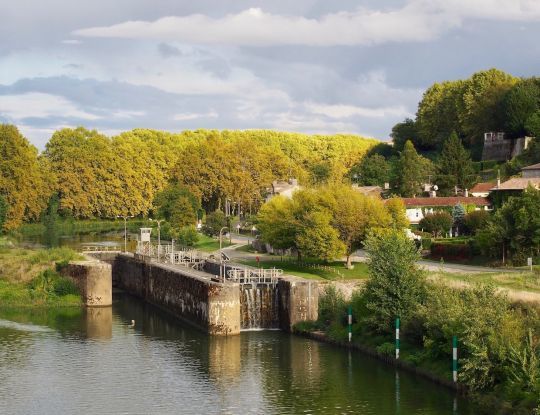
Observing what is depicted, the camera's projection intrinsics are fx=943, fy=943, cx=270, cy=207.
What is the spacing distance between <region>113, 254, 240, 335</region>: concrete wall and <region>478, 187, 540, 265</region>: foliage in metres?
22.3

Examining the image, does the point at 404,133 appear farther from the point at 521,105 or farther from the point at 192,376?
the point at 192,376

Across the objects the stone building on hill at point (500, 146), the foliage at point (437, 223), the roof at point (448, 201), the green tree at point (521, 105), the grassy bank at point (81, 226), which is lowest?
the grassy bank at point (81, 226)

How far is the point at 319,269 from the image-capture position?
6981 cm

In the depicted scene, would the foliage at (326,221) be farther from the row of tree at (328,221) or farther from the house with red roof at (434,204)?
the house with red roof at (434,204)

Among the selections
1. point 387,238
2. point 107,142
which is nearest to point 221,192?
point 107,142

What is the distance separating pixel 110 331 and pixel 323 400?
21.4 meters

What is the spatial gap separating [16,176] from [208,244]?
1113 inches

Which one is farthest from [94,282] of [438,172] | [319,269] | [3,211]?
[438,172]

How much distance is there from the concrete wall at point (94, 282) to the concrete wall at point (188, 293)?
3739 mm

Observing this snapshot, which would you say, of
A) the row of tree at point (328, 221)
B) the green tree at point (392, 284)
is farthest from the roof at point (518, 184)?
the green tree at point (392, 284)

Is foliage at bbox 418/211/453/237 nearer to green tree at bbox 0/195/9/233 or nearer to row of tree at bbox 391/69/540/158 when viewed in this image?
row of tree at bbox 391/69/540/158

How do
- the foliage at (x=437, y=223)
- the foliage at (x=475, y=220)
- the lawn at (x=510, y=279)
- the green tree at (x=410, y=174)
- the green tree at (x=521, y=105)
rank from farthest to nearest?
the green tree at (x=521, y=105) < the green tree at (x=410, y=174) < the foliage at (x=437, y=223) < the foliage at (x=475, y=220) < the lawn at (x=510, y=279)

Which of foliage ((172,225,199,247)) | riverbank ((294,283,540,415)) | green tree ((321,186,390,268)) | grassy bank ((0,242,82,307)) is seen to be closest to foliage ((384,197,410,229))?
green tree ((321,186,390,268))

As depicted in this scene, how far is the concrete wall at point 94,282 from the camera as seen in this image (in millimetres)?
66312
